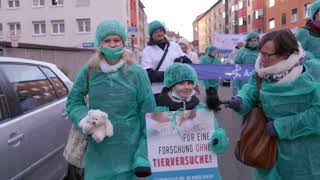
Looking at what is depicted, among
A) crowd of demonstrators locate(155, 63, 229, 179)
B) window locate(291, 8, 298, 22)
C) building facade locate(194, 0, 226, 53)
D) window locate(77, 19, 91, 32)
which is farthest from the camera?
building facade locate(194, 0, 226, 53)

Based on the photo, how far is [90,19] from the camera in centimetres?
5147

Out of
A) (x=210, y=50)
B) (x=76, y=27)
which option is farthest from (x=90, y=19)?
(x=210, y=50)

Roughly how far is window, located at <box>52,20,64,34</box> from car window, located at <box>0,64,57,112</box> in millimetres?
48337

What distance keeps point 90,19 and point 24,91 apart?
47987 millimetres

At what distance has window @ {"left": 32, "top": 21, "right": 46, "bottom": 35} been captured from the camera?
52.7 metres

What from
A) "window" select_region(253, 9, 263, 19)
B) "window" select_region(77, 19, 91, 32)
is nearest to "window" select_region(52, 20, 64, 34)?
"window" select_region(77, 19, 91, 32)

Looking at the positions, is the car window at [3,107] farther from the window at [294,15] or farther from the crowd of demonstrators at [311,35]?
the window at [294,15]

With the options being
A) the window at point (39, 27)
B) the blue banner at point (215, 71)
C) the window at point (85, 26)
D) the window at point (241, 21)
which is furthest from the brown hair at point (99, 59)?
the window at point (241, 21)

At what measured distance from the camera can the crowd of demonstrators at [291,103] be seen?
2.98 meters

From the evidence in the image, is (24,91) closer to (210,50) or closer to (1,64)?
(1,64)

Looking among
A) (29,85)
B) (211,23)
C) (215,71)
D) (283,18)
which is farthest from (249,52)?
(211,23)

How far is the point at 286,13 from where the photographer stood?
53969 mm

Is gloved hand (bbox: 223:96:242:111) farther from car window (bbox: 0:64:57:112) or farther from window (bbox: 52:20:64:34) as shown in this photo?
window (bbox: 52:20:64:34)

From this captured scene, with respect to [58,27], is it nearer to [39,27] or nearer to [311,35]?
[39,27]
